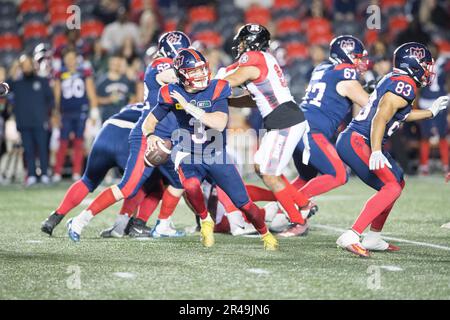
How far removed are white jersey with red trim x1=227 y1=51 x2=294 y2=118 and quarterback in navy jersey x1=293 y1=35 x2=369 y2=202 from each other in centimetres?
81

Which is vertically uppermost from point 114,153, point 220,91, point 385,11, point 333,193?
point 385,11

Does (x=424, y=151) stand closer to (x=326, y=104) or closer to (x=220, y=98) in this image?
(x=326, y=104)

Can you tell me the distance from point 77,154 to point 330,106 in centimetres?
594

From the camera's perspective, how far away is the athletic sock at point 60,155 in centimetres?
1330

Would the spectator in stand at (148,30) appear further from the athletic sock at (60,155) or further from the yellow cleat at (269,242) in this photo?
the yellow cleat at (269,242)

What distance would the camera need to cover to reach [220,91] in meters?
6.73

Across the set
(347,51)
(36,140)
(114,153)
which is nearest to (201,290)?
(114,153)

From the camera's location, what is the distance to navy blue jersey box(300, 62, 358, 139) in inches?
317

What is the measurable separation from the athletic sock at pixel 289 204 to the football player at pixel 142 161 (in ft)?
2.76

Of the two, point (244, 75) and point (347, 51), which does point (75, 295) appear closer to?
point (244, 75)

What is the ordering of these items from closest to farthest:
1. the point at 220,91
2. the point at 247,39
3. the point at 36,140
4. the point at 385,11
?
the point at 220,91, the point at 247,39, the point at 36,140, the point at 385,11

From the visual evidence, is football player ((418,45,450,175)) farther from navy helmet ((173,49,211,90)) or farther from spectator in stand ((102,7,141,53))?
navy helmet ((173,49,211,90))
